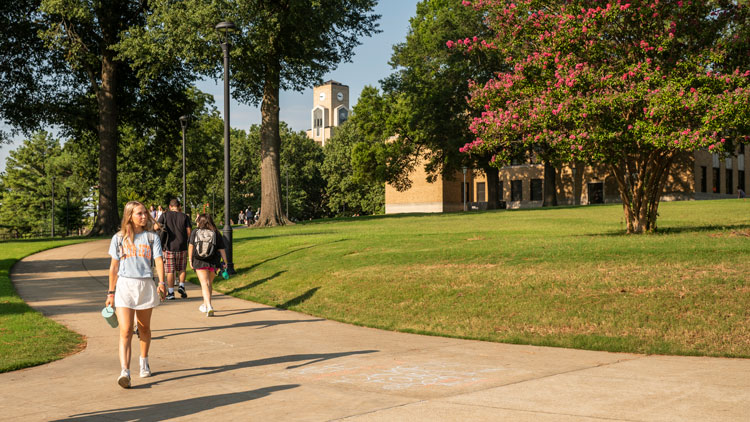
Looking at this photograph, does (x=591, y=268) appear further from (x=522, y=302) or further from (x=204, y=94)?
(x=204, y=94)

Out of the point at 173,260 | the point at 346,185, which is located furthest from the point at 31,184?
the point at 173,260

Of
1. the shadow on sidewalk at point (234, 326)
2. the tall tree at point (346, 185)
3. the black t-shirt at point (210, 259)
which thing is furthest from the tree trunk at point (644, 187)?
the tall tree at point (346, 185)

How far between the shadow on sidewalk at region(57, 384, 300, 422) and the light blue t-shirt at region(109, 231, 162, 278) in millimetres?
1652

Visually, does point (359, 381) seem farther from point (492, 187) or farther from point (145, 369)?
point (492, 187)

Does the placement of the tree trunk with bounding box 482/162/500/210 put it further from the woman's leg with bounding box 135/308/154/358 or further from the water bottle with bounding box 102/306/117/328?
the water bottle with bounding box 102/306/117/328

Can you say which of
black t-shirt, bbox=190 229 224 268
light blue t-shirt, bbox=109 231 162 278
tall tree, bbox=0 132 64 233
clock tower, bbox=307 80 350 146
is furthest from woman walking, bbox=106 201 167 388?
clock tower, bbox=307 80 350 146

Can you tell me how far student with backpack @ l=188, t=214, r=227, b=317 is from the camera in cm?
1176

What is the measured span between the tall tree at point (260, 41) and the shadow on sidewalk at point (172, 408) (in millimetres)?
25044

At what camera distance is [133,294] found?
6.98 metres

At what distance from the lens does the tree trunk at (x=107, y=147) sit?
126 ft

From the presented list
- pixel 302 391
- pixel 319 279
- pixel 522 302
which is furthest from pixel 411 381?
pixel 319 279

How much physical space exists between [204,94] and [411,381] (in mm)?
60255

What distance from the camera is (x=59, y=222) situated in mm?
84500

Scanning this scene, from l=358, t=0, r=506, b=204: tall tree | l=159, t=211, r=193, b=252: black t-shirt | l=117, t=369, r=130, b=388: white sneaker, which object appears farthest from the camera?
l=358, t=0, r=506, b=204: tall tree
